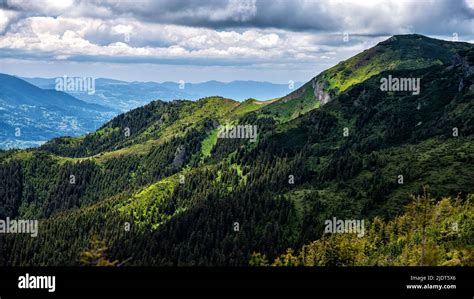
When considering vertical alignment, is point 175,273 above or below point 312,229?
above

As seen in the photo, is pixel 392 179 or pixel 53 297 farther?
pixel 392 179

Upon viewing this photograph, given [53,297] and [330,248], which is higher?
[53,297]

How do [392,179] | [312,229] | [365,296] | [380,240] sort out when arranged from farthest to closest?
[392,179] → [312,229] → [380,240] → [365,296]

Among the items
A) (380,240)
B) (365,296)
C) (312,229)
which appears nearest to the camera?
(365,296)

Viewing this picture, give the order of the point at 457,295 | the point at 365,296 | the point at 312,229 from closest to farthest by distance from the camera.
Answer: the point at 365,296 → the point at 457,295 → the point at 312,229

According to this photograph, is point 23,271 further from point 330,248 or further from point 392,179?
point 392,179

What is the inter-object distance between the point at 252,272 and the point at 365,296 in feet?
27.4

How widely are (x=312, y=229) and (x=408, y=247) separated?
6957cm

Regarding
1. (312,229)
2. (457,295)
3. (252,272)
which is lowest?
(312,229)

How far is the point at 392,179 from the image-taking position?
193 meters

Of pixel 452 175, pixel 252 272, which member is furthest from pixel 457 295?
pixel 452 175

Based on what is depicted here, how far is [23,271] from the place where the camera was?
3014cm

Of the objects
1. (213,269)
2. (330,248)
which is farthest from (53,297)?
(330,248)

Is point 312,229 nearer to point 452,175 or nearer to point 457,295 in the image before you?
point 452,175
